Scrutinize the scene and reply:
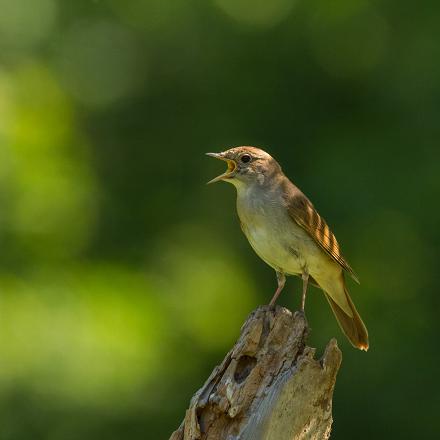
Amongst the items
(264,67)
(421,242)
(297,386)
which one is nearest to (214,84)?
(264,67)

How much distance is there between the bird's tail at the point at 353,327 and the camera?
8398 millimetres

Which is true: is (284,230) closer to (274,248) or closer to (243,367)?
(274,248)

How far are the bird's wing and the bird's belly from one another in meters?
0.16

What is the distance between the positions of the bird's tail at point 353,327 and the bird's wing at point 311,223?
1.20 ft

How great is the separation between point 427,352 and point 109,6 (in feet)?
20.1

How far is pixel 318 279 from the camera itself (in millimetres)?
8461

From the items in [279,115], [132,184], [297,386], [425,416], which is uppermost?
[297,386]

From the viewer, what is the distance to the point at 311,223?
8164 mm

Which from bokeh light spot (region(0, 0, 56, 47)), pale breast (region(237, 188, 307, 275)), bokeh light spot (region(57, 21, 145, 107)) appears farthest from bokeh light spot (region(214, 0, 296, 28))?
pale breast (region(237, 188, 307, 275))

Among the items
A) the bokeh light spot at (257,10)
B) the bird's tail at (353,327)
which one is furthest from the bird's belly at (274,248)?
the bokeh light spot at (257,10)

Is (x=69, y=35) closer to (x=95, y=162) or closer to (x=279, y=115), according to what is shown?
(x=95, y=162)

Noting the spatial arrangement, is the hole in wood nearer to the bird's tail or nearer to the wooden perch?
the wooden perch

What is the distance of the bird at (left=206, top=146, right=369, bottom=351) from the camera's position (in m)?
8.05

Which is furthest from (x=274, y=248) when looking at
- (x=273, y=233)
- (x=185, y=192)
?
(x=185, y=192)
